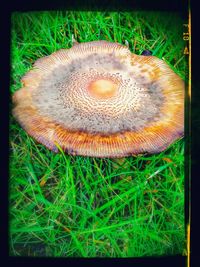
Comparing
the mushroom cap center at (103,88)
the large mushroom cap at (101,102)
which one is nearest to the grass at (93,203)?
the large mushroom cap at (101,102)

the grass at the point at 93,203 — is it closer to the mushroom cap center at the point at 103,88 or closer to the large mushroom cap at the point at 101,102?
the large mushroom cap at the point at 101,102

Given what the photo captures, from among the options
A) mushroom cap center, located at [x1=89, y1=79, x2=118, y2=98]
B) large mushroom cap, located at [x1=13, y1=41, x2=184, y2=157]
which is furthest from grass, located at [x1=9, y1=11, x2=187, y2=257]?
mushroom cap center, located at [x1=89, y1=79, x2=118, y2=98]

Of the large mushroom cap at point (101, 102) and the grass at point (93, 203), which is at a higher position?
the large mushroom cap at point (101, 102)

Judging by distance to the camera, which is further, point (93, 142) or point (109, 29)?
point (109, 29)

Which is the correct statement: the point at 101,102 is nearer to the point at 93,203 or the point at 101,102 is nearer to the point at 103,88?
the point at 103,88

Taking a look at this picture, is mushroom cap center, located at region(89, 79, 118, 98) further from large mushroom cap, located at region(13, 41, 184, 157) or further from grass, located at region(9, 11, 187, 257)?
grass, located at region(9, 11, 187, 257)

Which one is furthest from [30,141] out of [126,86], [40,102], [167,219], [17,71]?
[167,219]

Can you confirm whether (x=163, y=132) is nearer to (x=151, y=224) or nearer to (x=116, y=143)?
(x=116, y=143)
